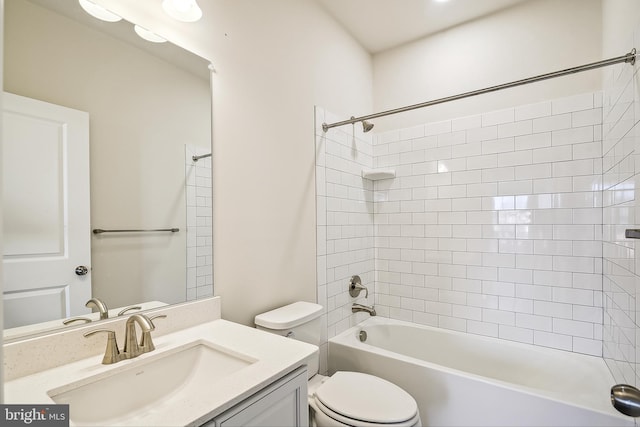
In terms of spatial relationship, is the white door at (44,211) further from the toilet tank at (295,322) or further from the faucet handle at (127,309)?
the toilet tank at (295,322)

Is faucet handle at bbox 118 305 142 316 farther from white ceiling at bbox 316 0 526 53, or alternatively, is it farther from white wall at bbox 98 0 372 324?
white ceiling at bbox 316 0 526 53

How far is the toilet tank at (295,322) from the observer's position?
1578 mm

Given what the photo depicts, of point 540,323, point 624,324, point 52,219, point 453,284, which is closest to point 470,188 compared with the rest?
point 453,284

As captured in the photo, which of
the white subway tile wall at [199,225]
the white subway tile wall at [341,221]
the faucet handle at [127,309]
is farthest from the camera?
the white subway tile wall at [341,221]

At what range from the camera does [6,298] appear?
91cm

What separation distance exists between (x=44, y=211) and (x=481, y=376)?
235 centimetres

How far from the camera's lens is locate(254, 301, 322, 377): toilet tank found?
158 centimetres

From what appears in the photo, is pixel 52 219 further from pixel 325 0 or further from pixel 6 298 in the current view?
pixel 325 0

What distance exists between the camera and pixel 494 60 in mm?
2344

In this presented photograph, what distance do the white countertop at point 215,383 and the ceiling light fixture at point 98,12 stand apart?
115cm

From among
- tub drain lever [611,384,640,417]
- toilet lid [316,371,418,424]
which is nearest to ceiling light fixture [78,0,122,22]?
toilet lid [316,371,418,424]

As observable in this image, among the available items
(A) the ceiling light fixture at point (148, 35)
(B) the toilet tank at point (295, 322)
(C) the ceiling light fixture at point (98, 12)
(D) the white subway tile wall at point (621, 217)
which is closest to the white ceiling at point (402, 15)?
(D) the white subway tile wall at point (621, 217)

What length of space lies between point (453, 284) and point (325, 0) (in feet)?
7.53

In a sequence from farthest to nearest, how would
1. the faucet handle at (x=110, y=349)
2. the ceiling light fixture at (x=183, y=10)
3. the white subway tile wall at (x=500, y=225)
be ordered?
the white subway tile wall at (x=500, y=225)
the ceiling light fixture at (x=183, y=10)
the faucet handle at (x=110, y=349)
